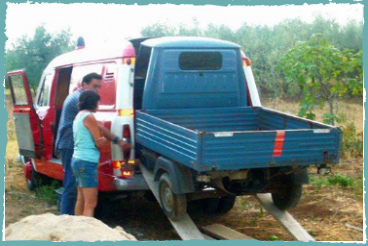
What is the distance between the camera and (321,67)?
9.86 m

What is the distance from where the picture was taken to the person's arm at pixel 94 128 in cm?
563

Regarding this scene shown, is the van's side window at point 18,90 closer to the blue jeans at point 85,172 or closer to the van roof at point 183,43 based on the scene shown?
the van roof at point 183,43

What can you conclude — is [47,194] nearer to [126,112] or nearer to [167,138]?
[126,112]

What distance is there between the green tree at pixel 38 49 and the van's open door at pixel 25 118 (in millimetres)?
8960

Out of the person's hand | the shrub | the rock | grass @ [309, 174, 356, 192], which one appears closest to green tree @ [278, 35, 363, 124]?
the shrub

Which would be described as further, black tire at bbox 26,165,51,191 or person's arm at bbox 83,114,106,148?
black tire at bbox 26,165,51,191

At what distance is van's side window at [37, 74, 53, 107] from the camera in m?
8.21

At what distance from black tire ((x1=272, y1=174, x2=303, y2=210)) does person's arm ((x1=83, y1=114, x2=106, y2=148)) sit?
6.43 feet

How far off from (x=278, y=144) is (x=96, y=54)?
2810 millimetres

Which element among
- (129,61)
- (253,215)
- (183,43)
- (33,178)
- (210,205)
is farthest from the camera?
(33,178)

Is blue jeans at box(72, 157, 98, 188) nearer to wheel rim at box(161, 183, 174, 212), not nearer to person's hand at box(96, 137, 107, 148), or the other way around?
person's hand at box(96, 137, 107, 148)

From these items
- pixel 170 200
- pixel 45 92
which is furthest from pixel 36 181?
pixel 170 200

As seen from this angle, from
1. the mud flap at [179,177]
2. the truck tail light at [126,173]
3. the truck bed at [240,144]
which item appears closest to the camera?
the truck bed at [240,144]

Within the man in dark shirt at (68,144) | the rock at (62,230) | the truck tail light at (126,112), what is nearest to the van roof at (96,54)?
the man in dark shirt at (68,144)
